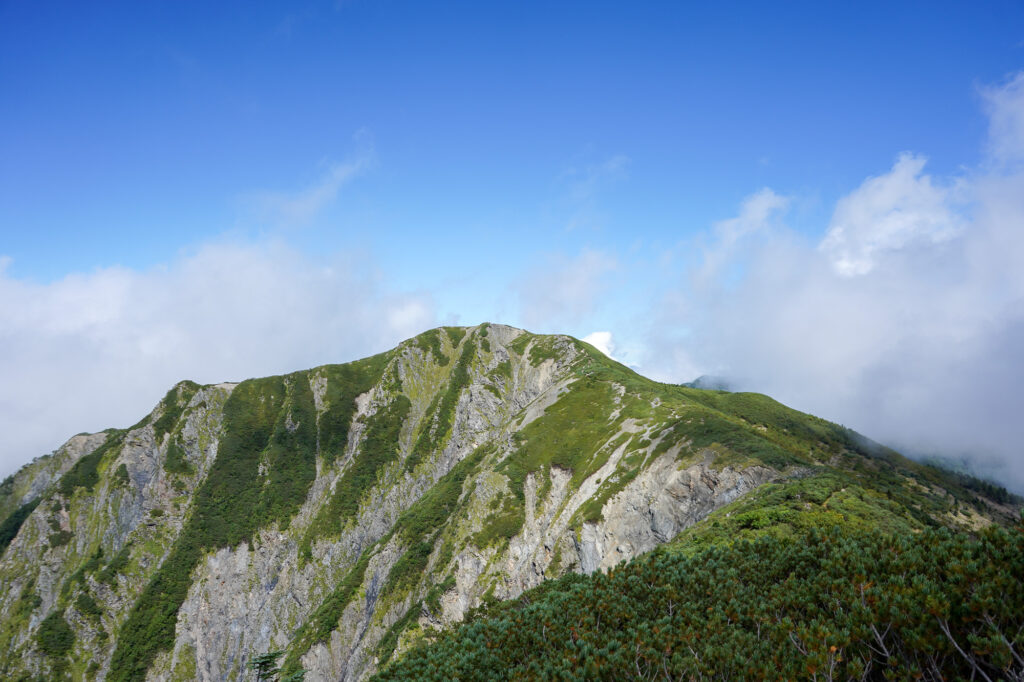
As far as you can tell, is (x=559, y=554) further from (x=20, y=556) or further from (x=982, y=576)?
(x=20, y=556)

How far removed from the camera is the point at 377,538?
131375 mm

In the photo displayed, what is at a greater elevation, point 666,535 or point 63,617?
point 666,535

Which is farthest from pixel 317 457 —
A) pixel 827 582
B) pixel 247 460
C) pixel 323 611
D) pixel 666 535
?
pixel 827 582

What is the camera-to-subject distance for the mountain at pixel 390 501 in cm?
6519

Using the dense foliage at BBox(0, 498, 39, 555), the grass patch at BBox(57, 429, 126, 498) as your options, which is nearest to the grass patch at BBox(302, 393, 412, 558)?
the grass patch at BBox(57, 429, 126, 498)

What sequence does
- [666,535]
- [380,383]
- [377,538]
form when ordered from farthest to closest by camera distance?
[380,383], [377,538], [666,535]

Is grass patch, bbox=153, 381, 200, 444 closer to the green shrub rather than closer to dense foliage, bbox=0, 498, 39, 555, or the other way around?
the green shrub

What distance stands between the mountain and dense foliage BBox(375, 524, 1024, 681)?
15226 millimetres

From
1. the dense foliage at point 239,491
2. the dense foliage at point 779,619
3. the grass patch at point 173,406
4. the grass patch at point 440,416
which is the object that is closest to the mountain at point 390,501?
the dense foliage at point 239,491

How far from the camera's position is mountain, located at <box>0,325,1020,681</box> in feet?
214

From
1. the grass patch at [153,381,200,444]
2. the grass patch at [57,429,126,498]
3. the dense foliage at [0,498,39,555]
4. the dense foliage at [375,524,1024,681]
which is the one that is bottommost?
the dense foliage at [375,524,1024,681]

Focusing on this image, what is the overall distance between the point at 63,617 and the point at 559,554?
13926cm

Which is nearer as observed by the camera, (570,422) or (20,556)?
(570,422)

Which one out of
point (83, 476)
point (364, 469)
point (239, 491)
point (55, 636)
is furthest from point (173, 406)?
point (364, 469)
